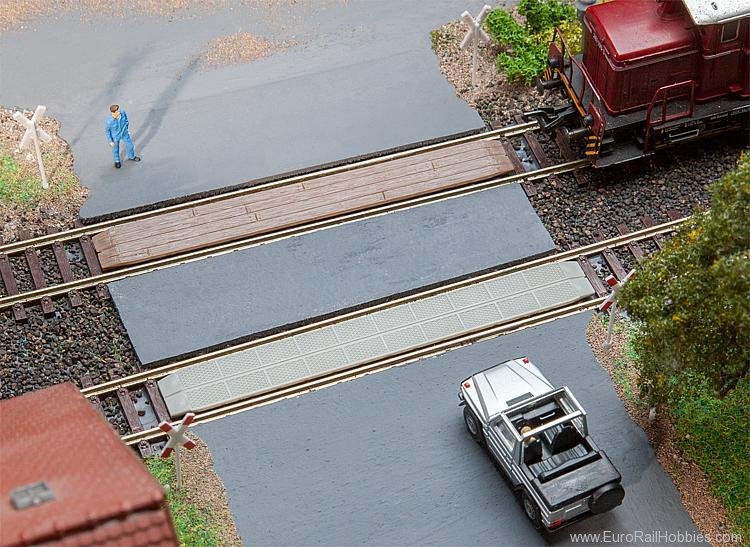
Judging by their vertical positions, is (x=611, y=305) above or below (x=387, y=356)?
below

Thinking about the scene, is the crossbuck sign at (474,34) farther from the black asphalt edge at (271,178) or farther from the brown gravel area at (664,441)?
the brown gravel area at (664,441)

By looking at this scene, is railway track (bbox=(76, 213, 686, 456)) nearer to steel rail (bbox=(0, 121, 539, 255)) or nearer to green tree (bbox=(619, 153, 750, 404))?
steel rail (bbox=(0, 121, 539, 255))

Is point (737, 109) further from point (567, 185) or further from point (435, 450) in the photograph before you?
point (435, 450)

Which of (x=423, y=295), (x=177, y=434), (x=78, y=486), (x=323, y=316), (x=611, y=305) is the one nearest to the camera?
(x=78, y=486)

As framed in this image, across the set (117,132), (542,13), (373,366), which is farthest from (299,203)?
(542,13)

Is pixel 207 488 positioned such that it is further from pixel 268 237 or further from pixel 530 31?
pixel 530 31
